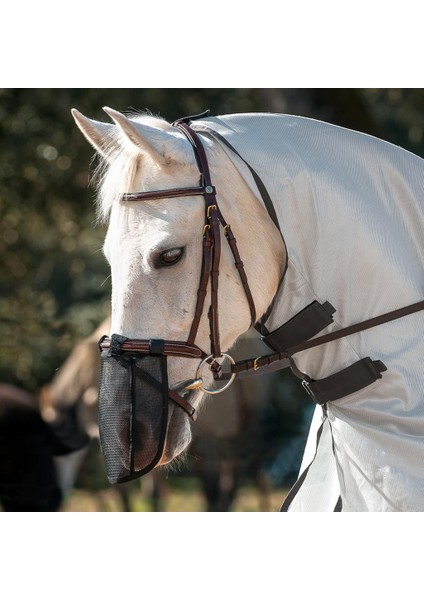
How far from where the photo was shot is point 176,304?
2.27 m

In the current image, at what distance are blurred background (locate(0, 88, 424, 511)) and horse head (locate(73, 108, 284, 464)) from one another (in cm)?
481

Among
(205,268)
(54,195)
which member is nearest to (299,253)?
(205,268)

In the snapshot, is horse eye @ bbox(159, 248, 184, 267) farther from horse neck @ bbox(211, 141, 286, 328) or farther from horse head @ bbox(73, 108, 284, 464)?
horse neck @ bbox(211, 141, 286, 328)

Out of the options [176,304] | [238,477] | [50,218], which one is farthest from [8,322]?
[176,304]

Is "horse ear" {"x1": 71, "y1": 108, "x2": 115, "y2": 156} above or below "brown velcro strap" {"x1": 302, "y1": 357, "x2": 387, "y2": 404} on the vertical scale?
above

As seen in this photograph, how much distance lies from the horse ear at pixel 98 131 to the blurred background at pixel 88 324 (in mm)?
4819

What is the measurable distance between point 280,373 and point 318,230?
743 cm

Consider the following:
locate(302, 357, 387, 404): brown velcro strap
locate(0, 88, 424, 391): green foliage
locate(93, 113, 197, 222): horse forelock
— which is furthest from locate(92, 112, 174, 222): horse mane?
locate(0, 88, 424, 391): green foliage

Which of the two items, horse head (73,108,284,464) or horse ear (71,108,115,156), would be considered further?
horse ear (71,108,115,156)

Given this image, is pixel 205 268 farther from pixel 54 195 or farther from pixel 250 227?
pixel 54 195

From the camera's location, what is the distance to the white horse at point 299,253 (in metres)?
2.25

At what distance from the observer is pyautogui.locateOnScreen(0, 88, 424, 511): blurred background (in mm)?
8016

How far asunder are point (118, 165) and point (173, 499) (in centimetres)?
870

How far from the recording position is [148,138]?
2277mm
